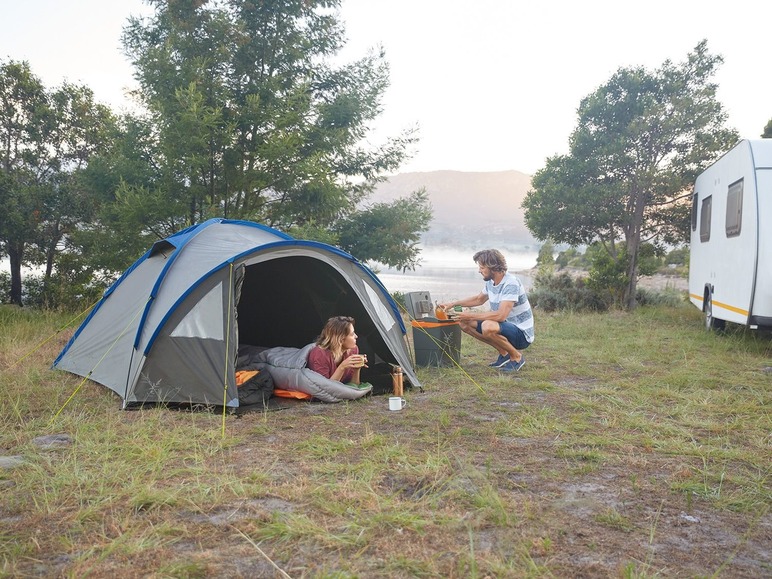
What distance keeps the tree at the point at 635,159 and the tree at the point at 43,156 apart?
9.76 metres

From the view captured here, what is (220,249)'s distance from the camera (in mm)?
5762

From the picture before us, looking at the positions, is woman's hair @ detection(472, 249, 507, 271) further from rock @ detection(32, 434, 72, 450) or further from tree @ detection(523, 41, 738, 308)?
tree @ detection(523, 41, 738, 308)

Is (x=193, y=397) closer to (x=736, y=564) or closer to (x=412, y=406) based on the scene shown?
(x=412, y=406)

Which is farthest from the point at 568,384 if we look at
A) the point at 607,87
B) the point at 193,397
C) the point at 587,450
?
the point at 607,87

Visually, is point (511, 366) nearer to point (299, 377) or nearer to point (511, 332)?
point (511, 332)

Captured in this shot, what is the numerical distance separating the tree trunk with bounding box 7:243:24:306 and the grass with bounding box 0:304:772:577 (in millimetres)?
7200

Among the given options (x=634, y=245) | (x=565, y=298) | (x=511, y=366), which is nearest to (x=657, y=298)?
(x=634, y=245)

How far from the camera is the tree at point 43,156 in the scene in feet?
39.5

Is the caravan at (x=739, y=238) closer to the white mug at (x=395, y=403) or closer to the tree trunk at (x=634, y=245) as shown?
the tree trunk at (x=634, y=245)

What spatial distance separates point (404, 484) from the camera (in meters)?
3.53

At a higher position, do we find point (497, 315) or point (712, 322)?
point (497, 315)

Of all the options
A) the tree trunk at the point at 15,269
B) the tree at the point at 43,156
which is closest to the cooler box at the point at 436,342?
the tree at the point at 43,156

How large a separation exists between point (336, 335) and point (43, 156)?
394 inches

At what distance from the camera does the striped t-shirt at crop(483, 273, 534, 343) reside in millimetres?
6852
